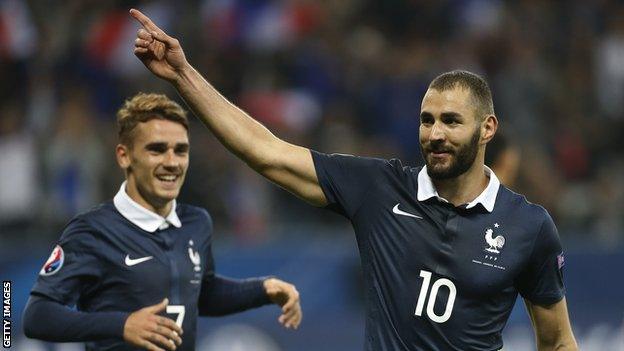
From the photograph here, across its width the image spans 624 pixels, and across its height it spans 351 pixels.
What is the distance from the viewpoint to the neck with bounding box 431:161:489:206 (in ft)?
16.2

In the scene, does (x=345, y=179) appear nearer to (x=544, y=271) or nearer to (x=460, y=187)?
(x=460, y=187)

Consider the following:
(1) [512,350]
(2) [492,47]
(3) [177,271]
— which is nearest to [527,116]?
(2) [492,47]

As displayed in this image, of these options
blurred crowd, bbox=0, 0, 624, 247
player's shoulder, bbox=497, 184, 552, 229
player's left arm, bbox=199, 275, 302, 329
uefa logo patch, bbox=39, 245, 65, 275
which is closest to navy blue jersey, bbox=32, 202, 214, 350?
uefa logo patch, bbox=39, 245, 65, 275

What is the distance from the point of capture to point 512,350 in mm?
9703

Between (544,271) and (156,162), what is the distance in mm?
1926

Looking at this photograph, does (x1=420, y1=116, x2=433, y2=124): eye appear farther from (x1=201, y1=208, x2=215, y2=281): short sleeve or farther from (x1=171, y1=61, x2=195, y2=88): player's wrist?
(x1=201, y1=208, x2=215, y2=281): short sleeve

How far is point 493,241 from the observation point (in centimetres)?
486

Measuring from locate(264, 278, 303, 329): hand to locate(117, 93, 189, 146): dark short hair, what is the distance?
896 mm

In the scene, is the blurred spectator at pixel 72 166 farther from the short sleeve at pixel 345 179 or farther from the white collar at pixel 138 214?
the short sleeve at pixel 345 179

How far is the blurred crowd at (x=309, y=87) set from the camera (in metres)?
10.4

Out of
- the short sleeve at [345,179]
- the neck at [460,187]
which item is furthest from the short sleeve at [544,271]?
the short sleeve at [345,179]

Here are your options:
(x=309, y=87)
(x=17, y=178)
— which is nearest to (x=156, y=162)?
(x=17, y=178)

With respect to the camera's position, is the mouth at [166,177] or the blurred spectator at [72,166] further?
the blurred spectator at [72,166]

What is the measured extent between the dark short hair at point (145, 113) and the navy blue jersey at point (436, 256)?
1186 mm
